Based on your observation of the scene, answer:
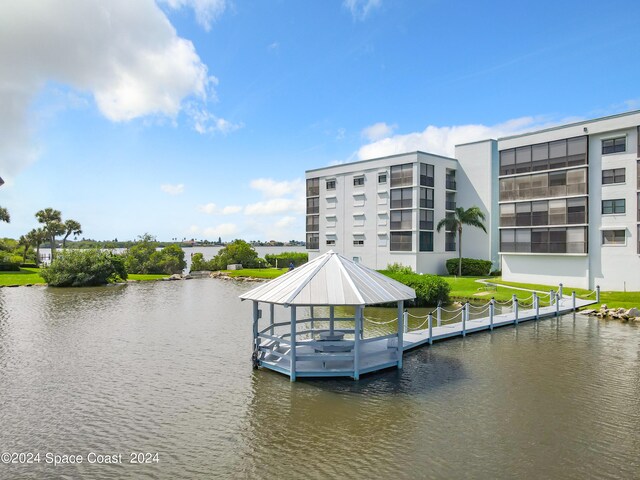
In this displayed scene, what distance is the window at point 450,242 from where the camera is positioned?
58000 millimetres

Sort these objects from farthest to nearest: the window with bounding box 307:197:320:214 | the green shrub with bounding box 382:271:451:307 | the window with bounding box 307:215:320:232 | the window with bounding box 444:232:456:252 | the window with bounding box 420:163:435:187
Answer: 1. the window with bounding box 307:197:320:214
2. the window with bounding box 307:215:320:232
3. the window with bounding box 444:232:456:252
4. the window with bounding box 420:163:435:187
5. the green shrub with bounding box 382:271:451:307

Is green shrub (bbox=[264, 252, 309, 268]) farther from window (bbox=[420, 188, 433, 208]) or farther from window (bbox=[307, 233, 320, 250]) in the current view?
window (bbox=[420, 188, 433, 208])

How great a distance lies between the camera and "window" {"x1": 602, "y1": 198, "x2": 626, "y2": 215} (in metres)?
38.9

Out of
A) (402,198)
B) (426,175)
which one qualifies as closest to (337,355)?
(402,198)

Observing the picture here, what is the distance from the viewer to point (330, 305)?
54.4 ft

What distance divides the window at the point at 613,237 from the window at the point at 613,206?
1755 mm

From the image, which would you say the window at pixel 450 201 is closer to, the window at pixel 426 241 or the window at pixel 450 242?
the window at pixel 450 242

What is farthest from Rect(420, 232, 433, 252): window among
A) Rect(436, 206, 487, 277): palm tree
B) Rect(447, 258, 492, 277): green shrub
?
Rect(447, 258, 492, 277): green shrub

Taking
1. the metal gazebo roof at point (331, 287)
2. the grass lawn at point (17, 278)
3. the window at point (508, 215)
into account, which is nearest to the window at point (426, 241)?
the window at point (508, 215)

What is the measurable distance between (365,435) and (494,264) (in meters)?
48.8

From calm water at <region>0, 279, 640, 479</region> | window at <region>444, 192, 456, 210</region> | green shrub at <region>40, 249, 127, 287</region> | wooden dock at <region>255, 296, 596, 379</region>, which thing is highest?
window at <region>444, 192, 456, 210</region>

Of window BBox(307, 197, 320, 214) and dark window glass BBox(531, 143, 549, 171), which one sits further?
window BBox(307, 197, 320, 214)

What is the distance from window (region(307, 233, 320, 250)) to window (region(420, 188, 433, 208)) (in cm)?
1844

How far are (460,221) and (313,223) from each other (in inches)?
925
